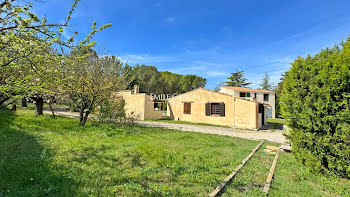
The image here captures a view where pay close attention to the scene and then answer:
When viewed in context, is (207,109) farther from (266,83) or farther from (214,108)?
(266,83)

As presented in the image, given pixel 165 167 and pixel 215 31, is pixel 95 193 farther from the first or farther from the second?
pixel 215 31

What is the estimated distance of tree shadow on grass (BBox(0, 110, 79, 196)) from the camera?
109 inches

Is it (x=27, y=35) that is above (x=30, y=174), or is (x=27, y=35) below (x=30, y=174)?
above

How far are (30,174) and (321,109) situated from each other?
7.21 metres

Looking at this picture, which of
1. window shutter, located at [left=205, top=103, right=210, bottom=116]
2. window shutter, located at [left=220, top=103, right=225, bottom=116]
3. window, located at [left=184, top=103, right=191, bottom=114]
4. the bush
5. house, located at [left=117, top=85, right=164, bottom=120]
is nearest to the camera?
the bush

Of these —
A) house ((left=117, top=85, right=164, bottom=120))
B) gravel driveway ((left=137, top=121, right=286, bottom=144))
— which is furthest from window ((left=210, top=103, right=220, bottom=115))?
house ((left=117, top=85, right=164, bottom=120))

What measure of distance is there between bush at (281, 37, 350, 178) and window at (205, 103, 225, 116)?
36.7ft

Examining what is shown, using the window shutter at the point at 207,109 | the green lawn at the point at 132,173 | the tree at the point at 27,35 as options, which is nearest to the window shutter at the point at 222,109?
the window shutter at the point at 207,109

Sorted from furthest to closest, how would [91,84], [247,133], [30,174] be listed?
[247,133] < [91,84] < [30,174]

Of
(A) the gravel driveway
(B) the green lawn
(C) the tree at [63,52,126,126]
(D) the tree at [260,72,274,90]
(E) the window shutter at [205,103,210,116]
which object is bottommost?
(A) the gravel driveway

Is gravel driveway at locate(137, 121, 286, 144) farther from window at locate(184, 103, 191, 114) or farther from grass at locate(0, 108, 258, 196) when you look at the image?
window at locate(184, 103, 191, 114)

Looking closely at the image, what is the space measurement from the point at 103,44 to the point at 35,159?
33.2ft

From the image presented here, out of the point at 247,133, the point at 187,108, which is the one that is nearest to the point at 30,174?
the point at 247,133

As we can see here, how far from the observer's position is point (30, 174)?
332 cm
